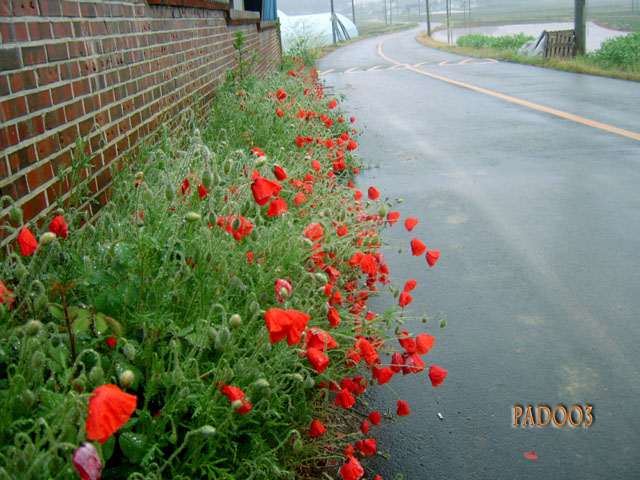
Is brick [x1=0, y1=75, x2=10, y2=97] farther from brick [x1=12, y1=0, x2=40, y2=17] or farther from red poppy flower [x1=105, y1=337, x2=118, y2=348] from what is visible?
red poppy flower [x1=105, y1=337, x2=118, y2=348]

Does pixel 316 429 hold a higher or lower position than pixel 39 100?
lower

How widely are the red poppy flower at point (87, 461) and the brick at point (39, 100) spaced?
182cm

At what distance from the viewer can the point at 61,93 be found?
285 cm

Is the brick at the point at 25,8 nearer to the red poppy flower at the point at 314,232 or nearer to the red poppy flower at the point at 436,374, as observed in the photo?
the red poppy flower at the point at 314,232

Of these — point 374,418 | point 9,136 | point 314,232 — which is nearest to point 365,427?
point 374,418

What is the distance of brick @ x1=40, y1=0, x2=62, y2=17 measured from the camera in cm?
273

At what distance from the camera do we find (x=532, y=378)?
287 centimetres

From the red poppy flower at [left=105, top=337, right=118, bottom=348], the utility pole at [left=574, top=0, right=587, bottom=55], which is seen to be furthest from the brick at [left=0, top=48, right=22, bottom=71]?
the utility pole at [left=574, top=0, right=587, bottom=55]

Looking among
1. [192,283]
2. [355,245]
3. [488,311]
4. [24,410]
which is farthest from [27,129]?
[488,311]

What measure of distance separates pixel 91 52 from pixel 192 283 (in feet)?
5.58

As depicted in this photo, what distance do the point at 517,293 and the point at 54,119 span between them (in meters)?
2.63

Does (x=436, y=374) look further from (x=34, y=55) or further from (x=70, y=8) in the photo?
(x=70, y=8)

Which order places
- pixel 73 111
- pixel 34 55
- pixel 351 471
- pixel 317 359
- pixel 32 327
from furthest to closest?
pixel 73 111 < pixel 34 55 < pixel 351 471 < pixel 317 359 < pixel 32 327

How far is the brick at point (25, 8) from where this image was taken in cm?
247
